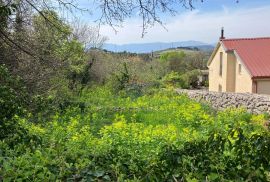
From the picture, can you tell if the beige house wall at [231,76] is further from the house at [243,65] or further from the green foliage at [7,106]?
the green foliage at [7,106]

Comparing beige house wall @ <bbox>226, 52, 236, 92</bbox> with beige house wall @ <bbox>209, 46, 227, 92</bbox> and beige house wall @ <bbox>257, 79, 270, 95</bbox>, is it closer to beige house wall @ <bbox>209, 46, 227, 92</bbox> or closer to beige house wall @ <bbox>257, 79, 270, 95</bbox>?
beige house wall @ <bbox>209, 46, 227, 92</bbox>

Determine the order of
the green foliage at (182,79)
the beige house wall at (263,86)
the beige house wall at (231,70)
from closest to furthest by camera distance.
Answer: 1. the beige house wall at (263,86)
2. the beige house wall at (231,70)
3. the green foliage at (182,79)

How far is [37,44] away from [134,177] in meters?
8.64

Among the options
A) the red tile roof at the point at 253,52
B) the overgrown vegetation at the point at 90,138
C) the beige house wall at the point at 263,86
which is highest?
the red tile roof at the point at 253,52

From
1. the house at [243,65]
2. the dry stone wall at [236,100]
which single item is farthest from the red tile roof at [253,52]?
the dry stone wall at [236,100]

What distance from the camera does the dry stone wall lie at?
58.2 feet

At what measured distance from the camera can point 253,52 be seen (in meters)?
28.8

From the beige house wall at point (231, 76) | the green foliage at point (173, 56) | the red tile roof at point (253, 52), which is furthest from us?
the green foliage at point (173, 56)

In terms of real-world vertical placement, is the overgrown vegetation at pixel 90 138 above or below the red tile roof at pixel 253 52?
below

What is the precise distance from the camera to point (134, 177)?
3.61 m

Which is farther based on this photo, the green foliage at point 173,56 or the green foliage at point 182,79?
the green foliage at point 173,56

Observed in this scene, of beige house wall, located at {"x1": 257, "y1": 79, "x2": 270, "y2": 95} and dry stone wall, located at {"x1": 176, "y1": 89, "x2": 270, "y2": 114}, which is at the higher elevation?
beige house wall, located at {"x1": 257, "y1": 79, "x2": 270, "y2": 95}

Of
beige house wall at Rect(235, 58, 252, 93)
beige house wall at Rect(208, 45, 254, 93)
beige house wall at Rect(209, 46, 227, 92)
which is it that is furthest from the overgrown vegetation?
beige house wall at Rect(209, 46, 227, 92)

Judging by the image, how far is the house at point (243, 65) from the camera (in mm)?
26359
